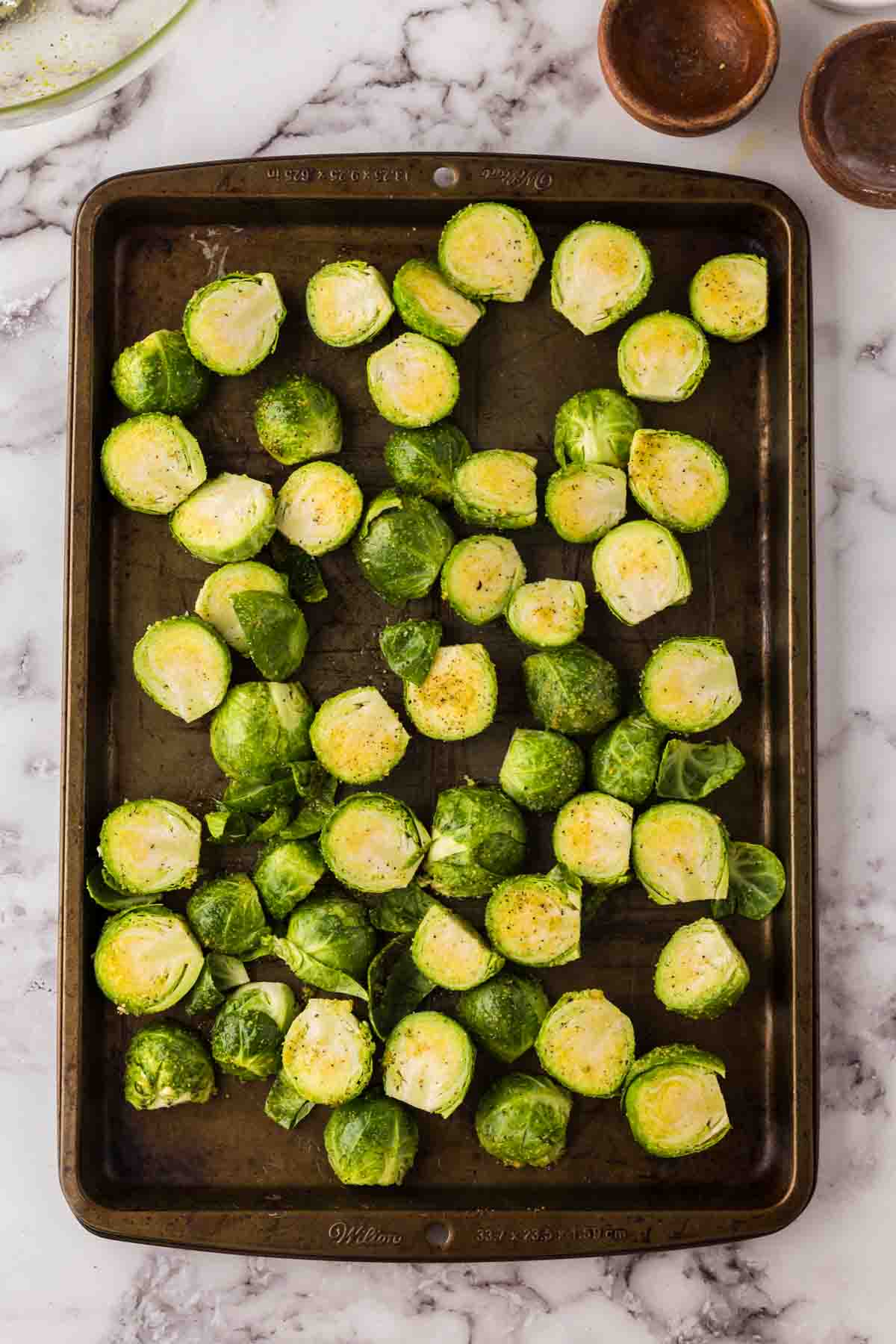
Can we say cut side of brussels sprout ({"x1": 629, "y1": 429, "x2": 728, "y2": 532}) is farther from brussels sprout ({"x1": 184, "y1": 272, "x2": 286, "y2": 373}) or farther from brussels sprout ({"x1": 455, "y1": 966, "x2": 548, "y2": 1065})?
brussels sprout ({"x1": 455, "y1": 966, "x2": 548, "y2": 1065})

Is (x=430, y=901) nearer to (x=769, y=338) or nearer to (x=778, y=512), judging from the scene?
(x=778, y=512)

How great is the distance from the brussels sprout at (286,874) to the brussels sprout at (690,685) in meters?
0.92

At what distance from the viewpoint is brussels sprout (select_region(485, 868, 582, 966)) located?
303 centimetres

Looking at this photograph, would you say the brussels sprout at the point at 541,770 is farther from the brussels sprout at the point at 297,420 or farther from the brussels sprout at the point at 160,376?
the brussels sprout at the point at 160,376

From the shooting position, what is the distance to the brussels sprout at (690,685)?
3.03 meters

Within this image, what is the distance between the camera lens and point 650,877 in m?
3.08

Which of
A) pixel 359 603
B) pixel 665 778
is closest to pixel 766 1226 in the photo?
pixel 665 778

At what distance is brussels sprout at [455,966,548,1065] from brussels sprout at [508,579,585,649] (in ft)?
2.74

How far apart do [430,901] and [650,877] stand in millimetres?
549

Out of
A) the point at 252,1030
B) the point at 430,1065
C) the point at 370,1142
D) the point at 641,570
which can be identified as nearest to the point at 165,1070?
the point at 252,1030

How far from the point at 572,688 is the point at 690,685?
29 cm

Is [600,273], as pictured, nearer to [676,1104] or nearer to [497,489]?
[497,489]

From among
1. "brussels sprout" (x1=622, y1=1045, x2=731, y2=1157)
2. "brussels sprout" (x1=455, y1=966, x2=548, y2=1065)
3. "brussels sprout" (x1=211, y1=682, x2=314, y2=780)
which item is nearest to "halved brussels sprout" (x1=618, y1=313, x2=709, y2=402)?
"brussels sprout" (x1=211, y1=682, x2=314, y2=780)

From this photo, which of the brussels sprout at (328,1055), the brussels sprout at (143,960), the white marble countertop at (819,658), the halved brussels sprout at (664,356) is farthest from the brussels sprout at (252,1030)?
the halved brussels sprout at (664,356)
